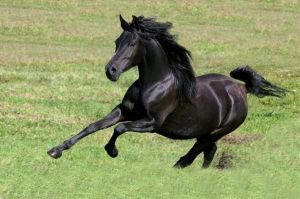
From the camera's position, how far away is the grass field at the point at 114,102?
1423 centimetres

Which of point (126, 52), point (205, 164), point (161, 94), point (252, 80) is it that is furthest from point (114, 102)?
point (126, 52)

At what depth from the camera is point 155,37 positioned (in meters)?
13.4

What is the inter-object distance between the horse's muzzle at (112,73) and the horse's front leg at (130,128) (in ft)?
3.24

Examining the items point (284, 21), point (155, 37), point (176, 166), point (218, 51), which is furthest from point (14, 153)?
point (284, 21)

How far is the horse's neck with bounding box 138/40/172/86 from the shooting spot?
43.9 ft

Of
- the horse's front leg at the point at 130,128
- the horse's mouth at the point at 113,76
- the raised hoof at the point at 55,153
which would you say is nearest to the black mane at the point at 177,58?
the horse's front leg at the point at 130,128

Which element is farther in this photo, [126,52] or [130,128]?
[130,128]

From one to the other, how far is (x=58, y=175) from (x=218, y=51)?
1394 inches

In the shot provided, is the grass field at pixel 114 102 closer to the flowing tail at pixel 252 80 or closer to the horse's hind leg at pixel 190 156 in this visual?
the horse's hind leg at pixel 190 156

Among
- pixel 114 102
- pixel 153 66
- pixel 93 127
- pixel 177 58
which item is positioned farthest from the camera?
pixel 114 102

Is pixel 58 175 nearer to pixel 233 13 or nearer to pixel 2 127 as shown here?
pixel 2 127

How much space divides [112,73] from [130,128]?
1.13m

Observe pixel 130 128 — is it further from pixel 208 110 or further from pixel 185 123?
pixel 208 110

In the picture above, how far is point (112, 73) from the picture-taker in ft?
40.7
